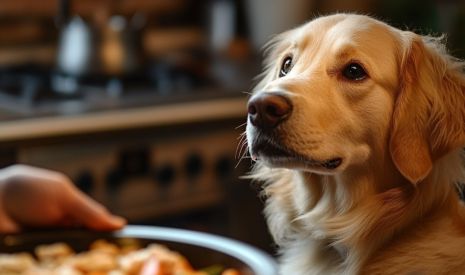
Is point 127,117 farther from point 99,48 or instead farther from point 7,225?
point 7,225

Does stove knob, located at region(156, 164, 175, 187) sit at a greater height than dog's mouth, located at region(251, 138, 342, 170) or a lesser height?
lesser

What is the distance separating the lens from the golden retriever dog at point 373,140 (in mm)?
972

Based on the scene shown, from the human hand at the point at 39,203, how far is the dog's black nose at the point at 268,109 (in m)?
0.40

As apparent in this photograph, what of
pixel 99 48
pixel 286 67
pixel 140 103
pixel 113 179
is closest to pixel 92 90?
pixel 99 48

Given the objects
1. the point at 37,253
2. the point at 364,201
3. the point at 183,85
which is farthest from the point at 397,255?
the point at 183,85

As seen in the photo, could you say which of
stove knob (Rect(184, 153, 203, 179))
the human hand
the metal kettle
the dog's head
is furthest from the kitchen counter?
the dog's head

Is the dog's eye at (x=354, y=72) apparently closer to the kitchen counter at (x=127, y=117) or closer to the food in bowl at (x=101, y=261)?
the food in bowl at (x=101, y=261)

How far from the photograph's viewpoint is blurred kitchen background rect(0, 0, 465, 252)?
83.0 inches

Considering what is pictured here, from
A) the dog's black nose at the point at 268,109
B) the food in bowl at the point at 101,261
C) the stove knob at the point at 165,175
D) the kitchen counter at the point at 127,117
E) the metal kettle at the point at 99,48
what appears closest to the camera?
the dog's black nose at the point at 268,109

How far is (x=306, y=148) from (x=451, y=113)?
0.25 metres

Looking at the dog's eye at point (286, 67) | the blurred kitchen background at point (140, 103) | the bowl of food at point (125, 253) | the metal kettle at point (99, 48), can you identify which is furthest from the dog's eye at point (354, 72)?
the metal kettle at point (99, 48)

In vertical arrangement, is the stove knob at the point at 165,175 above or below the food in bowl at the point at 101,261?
below

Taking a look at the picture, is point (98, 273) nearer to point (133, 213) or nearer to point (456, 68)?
point (456, 68)

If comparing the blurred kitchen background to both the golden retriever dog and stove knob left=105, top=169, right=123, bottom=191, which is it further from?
the golden retriever dog
